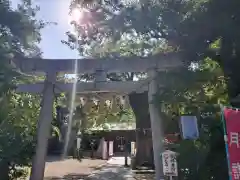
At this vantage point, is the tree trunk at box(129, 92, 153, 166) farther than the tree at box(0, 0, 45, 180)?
Yes

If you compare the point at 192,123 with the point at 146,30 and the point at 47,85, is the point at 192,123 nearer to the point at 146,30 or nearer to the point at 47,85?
the point at 146,30

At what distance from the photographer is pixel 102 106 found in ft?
47.0

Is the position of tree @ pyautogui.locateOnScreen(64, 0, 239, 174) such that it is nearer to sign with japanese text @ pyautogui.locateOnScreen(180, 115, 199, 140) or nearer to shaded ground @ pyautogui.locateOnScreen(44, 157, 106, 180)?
sign with japanese text @ pyautogui.locateOnScreen(180, 115, 199, 140)

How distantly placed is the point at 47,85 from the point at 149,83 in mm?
3627

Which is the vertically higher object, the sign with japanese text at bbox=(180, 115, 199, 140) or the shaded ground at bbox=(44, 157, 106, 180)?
the sign with japanese text at bbox=(180, 115, 199, 140)

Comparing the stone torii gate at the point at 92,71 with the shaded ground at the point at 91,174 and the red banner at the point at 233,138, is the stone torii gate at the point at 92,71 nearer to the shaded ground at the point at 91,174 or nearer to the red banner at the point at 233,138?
the shaded ground at the point at 91,174

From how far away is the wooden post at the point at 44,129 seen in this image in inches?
401

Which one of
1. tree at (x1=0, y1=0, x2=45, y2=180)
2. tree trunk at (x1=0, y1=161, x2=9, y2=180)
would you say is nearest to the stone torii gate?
tree at (x1=0, y1=0, x2=45, y2=180)

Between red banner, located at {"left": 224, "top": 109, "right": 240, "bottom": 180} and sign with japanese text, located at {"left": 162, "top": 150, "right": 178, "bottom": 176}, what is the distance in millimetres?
1991

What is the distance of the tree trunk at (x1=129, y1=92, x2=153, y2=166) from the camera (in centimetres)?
1820

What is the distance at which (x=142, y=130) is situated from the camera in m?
19.0

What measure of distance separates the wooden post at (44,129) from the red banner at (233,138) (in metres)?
6.39

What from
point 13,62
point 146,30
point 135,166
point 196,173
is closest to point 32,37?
point 13,62

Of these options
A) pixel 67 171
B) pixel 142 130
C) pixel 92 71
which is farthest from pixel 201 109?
pixel 142 130
